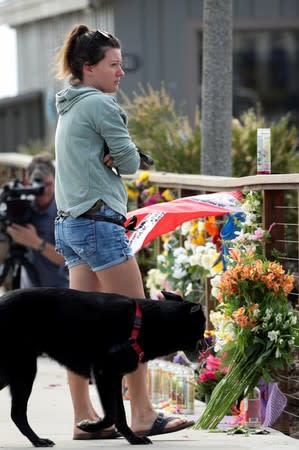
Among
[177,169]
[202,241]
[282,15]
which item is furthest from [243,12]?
[202,241]

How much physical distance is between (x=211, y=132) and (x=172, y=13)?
635 centimetres

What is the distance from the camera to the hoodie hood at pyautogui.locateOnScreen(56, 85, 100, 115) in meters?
5.76

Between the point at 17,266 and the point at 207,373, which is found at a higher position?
the point at 17,266

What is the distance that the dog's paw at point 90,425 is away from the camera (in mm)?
5816

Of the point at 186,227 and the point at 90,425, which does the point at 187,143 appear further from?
the point at 90,425

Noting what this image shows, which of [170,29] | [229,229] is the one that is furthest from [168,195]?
[170,29]

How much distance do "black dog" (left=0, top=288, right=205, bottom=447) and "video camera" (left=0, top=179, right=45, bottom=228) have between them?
4190mm

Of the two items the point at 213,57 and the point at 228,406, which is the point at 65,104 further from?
the point at 213,57

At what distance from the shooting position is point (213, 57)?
29.1 feet

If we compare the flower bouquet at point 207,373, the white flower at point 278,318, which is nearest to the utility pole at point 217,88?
the flower bouquet at point 207,373

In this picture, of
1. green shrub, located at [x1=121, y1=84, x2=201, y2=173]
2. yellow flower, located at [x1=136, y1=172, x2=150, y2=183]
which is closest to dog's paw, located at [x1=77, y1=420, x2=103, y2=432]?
yellow flower, located at [x1=136, y1=172, x2=150, y2=183]

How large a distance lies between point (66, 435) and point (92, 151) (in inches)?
57.8

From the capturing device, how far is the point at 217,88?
29.1 feet

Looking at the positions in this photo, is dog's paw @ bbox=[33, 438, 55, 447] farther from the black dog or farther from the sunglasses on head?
the sunglasses on head
